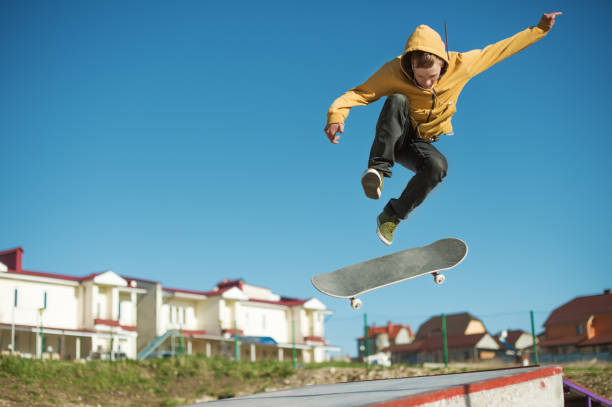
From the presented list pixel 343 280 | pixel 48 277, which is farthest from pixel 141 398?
pixel 48 277

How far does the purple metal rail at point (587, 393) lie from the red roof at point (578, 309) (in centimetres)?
3103

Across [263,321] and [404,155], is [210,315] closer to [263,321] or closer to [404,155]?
[263,321]

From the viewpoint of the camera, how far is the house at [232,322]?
124 feet

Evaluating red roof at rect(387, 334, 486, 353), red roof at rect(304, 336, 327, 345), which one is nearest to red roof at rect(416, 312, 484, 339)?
red roof at rect(387, 334, 486, 353)

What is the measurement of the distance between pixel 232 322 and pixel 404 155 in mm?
36425

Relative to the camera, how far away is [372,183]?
18.1 ft

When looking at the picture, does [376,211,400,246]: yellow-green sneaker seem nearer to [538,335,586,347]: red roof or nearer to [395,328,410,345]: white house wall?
[538,335,586,347]: red roof

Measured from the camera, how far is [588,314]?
38.3 metres

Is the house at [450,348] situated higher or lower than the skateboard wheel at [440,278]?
lower

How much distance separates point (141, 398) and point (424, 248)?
1252 cm

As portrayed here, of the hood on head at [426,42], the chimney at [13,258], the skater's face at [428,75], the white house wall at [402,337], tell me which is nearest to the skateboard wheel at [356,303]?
the skater's face at [428,75]

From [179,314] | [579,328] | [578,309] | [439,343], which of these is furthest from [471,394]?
[439,343]

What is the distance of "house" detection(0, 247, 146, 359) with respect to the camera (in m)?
30.8

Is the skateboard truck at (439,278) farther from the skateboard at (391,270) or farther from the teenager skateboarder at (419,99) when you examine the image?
the teenager skateboarder at (419,99)
